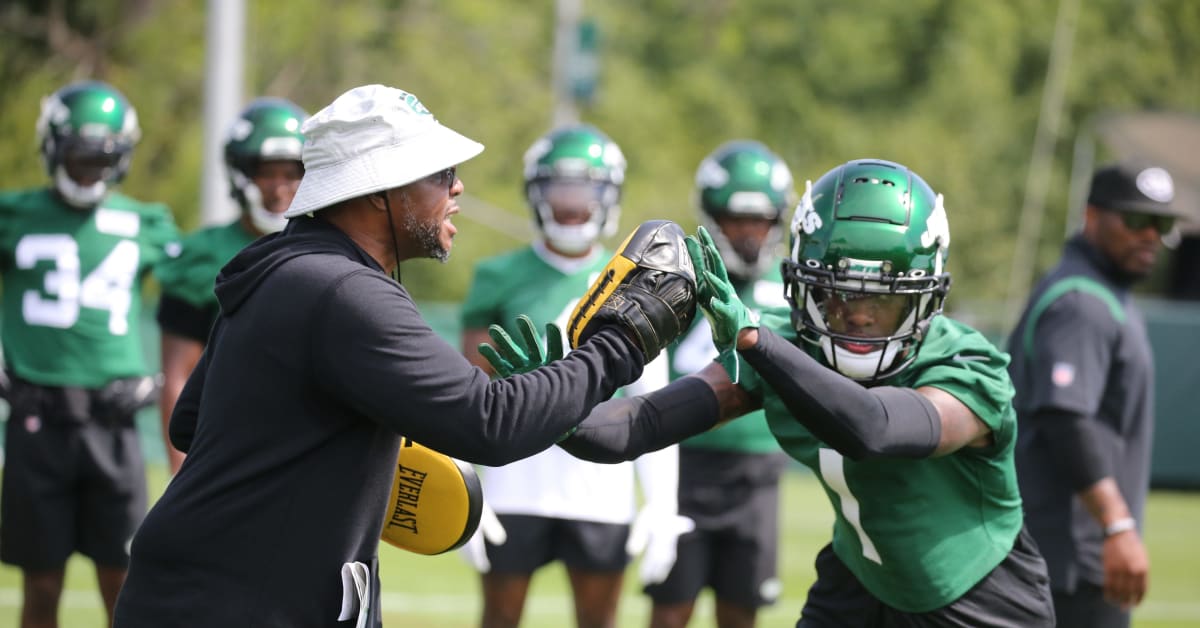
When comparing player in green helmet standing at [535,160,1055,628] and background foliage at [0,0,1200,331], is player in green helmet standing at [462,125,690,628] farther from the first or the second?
background foliage at [0,0,1200,331]

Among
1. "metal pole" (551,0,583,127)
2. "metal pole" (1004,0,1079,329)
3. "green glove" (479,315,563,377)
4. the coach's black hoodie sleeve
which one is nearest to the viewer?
the coach's black hoodie sleeve

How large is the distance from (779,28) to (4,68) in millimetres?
18743

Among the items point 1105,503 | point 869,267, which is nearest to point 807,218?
point 869,267

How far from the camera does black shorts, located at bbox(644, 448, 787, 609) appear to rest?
559cm

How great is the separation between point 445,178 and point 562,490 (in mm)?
2519

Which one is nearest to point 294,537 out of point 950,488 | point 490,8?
point 950,488

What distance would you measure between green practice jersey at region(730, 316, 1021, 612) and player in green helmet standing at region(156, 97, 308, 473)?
2.55 m

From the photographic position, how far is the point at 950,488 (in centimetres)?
347

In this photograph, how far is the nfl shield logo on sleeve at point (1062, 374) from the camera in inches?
185

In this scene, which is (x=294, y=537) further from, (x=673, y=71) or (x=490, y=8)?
(x=673, y=71)

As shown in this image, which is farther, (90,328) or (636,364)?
(90,328)

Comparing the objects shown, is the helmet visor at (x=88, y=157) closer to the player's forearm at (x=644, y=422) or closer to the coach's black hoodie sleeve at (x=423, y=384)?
the player's forearm at (x=644, y=422)

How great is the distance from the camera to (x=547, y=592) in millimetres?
8547

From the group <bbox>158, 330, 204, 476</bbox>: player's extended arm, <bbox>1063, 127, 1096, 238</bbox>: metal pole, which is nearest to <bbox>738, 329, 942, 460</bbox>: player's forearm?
<bbox>158, 330, 204, 476</bbox>: player's extended arm
